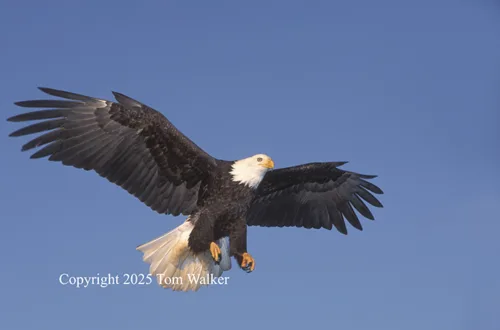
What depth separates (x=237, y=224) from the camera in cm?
950

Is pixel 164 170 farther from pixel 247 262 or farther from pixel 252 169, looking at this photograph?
pixel 247 262

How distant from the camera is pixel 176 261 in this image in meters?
9.82

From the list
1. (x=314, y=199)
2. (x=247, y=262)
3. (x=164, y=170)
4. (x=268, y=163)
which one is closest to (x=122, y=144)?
(x=164, y=170)

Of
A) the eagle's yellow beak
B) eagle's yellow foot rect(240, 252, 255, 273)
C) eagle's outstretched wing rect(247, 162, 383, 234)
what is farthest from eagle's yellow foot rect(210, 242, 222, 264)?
eagle's outstretched wing rect(247, 162, 383, 234)

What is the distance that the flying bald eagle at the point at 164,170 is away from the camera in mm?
9461

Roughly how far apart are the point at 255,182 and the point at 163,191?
3.55ft

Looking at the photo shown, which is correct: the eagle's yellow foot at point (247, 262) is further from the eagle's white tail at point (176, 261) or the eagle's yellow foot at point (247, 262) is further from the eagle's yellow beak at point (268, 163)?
the eagle's yellow beak at point (268, 163)

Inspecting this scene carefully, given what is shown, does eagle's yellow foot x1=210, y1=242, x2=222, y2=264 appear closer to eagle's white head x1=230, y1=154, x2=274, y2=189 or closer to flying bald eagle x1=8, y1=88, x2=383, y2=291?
flying bald eagle x1=8, y1=88, x2=383, y2=291

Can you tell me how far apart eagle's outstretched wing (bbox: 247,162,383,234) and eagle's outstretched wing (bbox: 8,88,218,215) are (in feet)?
4.16

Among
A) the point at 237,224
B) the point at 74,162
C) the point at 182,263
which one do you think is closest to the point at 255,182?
the point at 237,224

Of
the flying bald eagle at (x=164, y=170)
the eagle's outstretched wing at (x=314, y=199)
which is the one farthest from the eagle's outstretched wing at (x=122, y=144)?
the eagle's outstretched wing at (x=314, y=199)

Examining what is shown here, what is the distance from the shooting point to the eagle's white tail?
A: 9.80 m

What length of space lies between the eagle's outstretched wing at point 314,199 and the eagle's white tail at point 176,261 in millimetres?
1155

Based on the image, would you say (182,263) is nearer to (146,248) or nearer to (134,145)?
(146,248)
